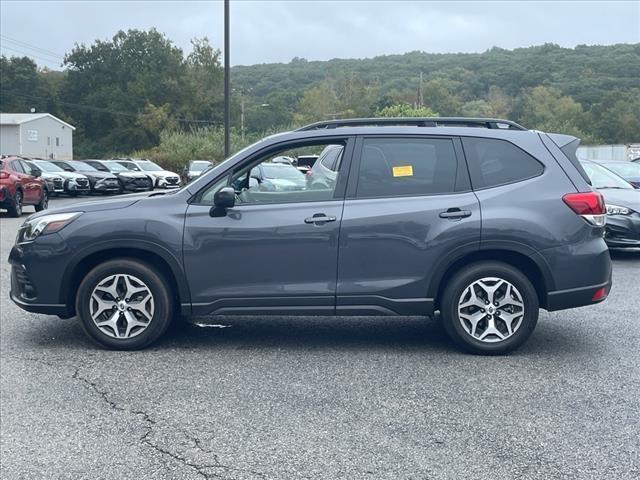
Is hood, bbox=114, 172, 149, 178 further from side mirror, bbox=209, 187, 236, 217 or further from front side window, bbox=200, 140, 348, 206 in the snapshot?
side mirror, bbox=209, 187, 236, 217

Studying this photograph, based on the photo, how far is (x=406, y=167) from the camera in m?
5.88

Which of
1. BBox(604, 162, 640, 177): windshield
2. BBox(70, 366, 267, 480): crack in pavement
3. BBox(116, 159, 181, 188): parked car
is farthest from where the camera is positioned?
BBox(116, 159, 181, 188): parked car

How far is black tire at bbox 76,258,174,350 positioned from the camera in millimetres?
5809

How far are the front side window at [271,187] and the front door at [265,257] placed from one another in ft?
0.16

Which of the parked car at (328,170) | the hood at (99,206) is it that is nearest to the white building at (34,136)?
the hood at (99,206)

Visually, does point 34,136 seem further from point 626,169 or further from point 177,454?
point 177,454

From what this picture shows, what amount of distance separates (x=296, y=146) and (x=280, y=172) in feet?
1.23

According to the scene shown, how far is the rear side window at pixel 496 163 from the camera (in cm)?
587

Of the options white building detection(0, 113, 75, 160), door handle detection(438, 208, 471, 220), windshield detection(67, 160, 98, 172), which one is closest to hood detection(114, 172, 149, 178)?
windshield detection(67, 160, 98, 172)

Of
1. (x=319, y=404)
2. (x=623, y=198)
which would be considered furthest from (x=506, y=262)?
(x=623, y=198)

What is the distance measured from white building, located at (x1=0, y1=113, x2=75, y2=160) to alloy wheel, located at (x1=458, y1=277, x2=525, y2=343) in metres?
59.2

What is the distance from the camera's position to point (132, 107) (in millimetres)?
90438

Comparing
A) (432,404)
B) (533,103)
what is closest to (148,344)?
(432,404)

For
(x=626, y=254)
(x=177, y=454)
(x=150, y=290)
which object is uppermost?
(x=150, y=290)
